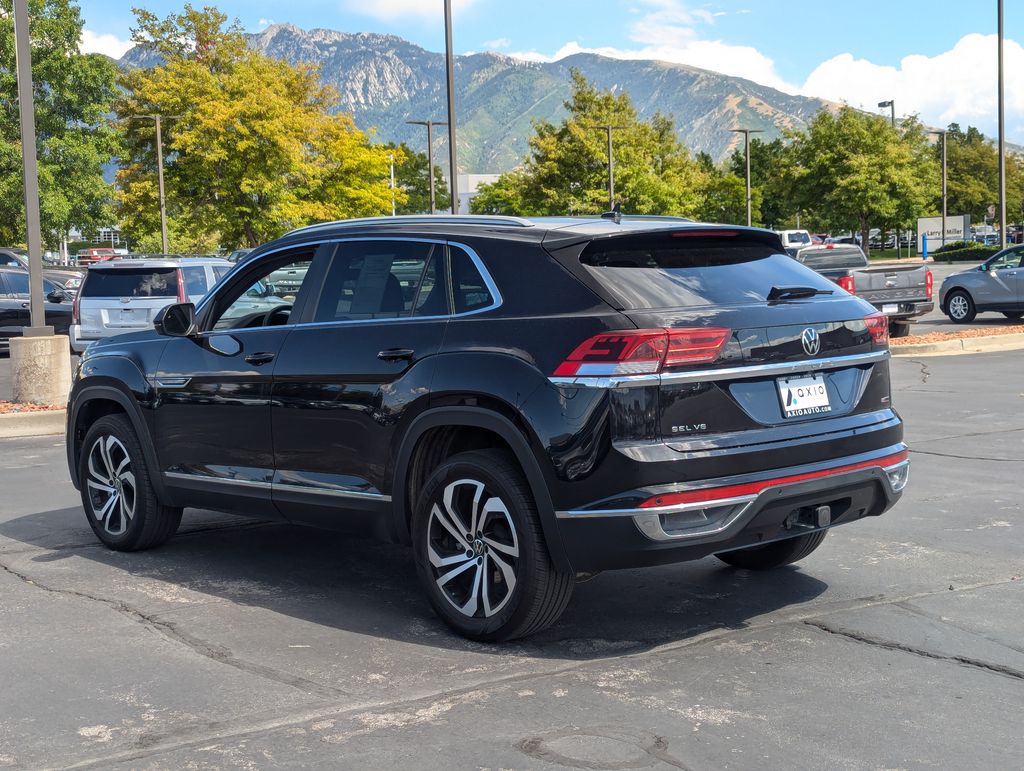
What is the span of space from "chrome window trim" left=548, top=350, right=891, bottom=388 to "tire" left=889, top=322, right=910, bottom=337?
1787cm

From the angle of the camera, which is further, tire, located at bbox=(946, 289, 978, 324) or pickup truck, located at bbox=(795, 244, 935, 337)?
tire, located at bbox=(946, 289, 978, 324)

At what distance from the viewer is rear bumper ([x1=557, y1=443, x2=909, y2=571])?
4.73 m

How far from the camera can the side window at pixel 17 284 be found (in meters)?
23.6

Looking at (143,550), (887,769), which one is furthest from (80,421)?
(887,769)

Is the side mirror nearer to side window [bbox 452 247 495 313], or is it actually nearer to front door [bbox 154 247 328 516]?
front door [bbox 154 247 328 516]

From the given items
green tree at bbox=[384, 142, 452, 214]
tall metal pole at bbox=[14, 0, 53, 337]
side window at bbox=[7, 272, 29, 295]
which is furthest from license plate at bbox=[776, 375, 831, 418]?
green tree at bbox=[384, 142, 452, 214]

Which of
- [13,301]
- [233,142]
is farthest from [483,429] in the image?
[233,142]

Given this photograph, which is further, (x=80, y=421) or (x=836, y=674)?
(x=80, y=421)

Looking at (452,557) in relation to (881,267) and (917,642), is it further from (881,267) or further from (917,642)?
(881,267)

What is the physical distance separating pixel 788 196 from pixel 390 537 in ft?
228

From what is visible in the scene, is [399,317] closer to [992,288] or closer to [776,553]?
[776,553]

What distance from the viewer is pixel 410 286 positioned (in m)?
5.67

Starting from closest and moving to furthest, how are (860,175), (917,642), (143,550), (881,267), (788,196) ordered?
(917,642)
(143,550)
(881,267)
(860,175)
(788,196)

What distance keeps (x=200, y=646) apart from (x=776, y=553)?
9.50ft
